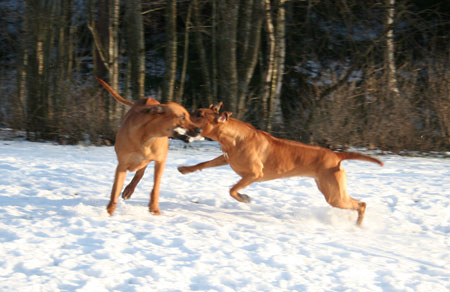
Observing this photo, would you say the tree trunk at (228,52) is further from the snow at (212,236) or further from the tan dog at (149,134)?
the tan dog at (149,134)

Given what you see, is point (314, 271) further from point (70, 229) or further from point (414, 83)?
point (414, 83)

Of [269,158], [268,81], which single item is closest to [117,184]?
[269,158]

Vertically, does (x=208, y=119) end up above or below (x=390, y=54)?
below

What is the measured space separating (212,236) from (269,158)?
145 cm

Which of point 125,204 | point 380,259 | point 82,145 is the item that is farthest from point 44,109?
point 380,259

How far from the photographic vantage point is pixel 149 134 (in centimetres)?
541

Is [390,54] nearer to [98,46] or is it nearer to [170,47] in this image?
[170,47]

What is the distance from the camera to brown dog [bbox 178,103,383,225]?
606 cm

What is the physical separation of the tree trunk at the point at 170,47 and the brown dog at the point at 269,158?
6309 mm

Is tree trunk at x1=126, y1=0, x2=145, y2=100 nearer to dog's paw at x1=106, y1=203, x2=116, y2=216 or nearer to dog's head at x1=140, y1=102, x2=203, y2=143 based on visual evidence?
Answer: dog's paw at x1=106, y1=203, x2=116, y2=216

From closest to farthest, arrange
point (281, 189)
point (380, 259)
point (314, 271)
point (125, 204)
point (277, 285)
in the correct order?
point (277, 285) → point (314, 271) → point (380, 259) → point (125, 204) → point (281, 189)

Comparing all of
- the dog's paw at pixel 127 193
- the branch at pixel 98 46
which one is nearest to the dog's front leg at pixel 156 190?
the dog's paw at pixel 127 193

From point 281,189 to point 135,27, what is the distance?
20.9ft

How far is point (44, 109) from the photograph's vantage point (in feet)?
40.8
